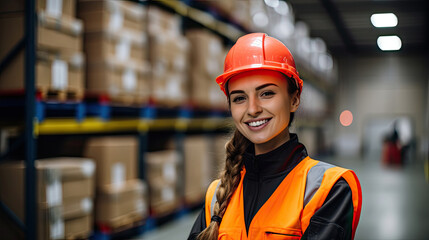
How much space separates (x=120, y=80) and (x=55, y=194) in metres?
1.47

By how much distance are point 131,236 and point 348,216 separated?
3.95 m

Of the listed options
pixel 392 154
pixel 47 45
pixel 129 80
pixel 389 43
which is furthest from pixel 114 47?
pixel 389 43

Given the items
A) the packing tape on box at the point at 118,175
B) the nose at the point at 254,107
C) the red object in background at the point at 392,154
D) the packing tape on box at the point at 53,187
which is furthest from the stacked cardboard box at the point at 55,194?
the red object in background at the point at 392,154

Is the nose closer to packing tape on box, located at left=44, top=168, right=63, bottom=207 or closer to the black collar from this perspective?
the black collar

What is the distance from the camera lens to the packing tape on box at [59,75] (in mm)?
3647

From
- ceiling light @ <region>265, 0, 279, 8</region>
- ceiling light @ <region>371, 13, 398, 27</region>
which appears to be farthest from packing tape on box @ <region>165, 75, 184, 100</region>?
ceiling light @ <region>371, 13, 398, 27</region>

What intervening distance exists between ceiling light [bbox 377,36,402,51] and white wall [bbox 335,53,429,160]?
0.98m

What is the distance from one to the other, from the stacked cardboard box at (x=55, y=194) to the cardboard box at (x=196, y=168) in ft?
7.41

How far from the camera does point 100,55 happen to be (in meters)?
4.26

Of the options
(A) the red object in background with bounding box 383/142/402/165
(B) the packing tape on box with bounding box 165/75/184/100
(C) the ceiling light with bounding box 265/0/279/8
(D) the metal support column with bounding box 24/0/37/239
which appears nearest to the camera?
(D) the metal support column with bounding box 24/0/37/239

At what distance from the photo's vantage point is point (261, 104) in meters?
1.53

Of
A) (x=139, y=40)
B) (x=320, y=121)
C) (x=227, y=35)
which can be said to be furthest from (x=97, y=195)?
(x=320, y=121)

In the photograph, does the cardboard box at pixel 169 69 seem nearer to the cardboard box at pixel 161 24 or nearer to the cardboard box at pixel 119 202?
the cardboard box at pixel 161 24

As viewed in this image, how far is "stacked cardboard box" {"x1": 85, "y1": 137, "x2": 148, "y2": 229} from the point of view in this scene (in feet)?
14.1
